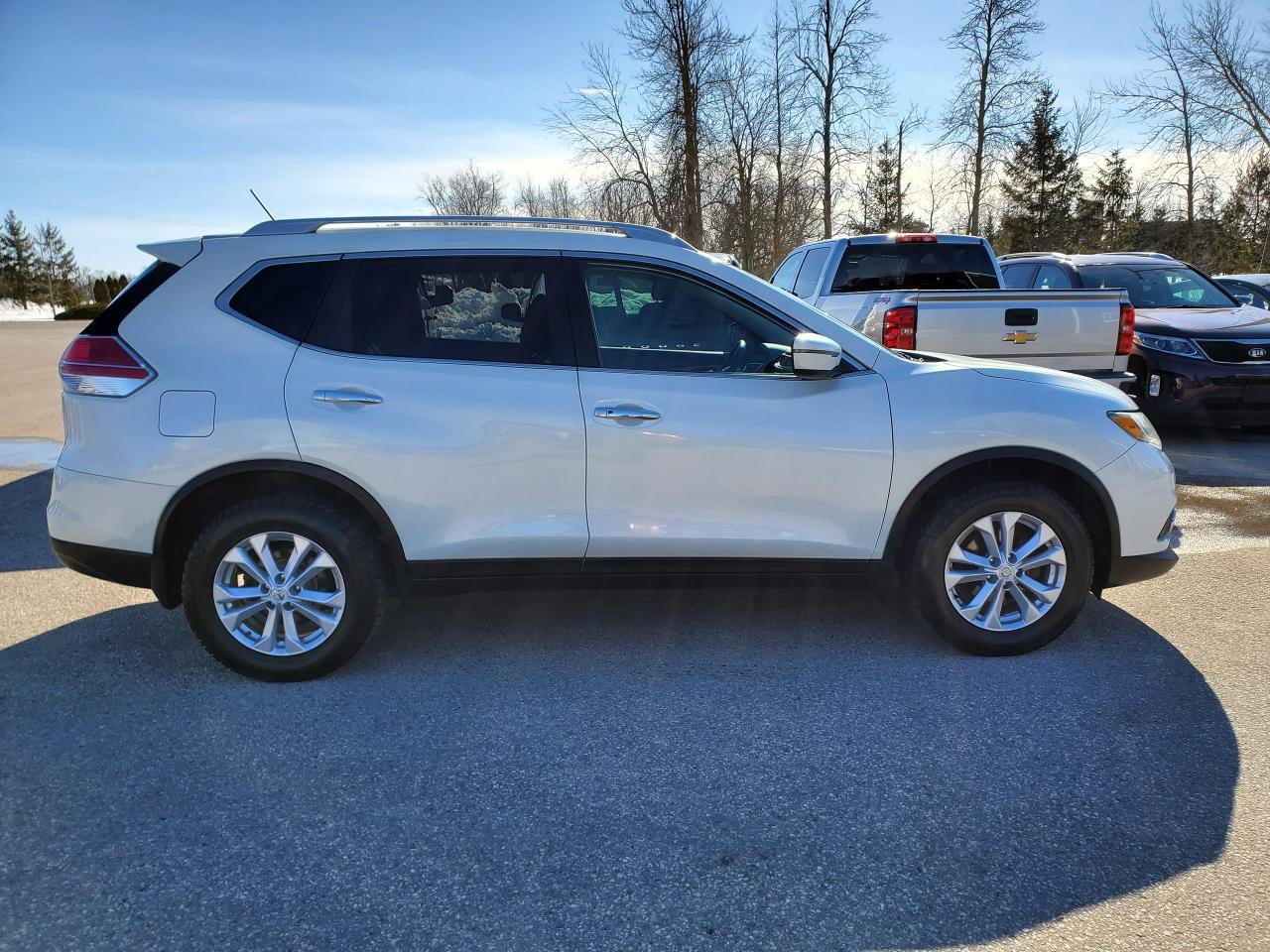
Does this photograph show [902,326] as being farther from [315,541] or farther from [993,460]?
[315,541]

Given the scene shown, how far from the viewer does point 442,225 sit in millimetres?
3918

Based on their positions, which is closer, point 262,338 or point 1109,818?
point 1109,818

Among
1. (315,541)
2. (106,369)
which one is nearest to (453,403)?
(315,541)

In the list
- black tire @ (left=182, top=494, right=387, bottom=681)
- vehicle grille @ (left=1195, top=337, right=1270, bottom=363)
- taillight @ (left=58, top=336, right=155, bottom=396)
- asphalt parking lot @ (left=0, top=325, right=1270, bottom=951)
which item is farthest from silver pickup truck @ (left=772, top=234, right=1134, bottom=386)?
taillight @ (left=58, top=336, right=155, bottom=396)

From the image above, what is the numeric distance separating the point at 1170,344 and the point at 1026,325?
272 centimetres

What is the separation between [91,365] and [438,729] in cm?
203

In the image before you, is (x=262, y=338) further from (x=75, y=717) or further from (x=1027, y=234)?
(x=1027, y=234)

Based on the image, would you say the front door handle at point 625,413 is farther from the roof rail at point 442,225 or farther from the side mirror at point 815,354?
the roof rail at point 442,225

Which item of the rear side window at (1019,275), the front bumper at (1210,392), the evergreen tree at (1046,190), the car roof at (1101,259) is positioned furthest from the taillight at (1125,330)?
the evergreen tree at (1046,190)

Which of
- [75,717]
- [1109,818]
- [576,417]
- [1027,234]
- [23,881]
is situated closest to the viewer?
[23,881]

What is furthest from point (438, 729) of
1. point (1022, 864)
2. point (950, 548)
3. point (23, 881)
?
point (950, 548)

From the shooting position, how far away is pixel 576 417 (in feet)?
12.1

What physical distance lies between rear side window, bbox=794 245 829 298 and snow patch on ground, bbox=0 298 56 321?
189ft

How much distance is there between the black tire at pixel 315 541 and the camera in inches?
144
